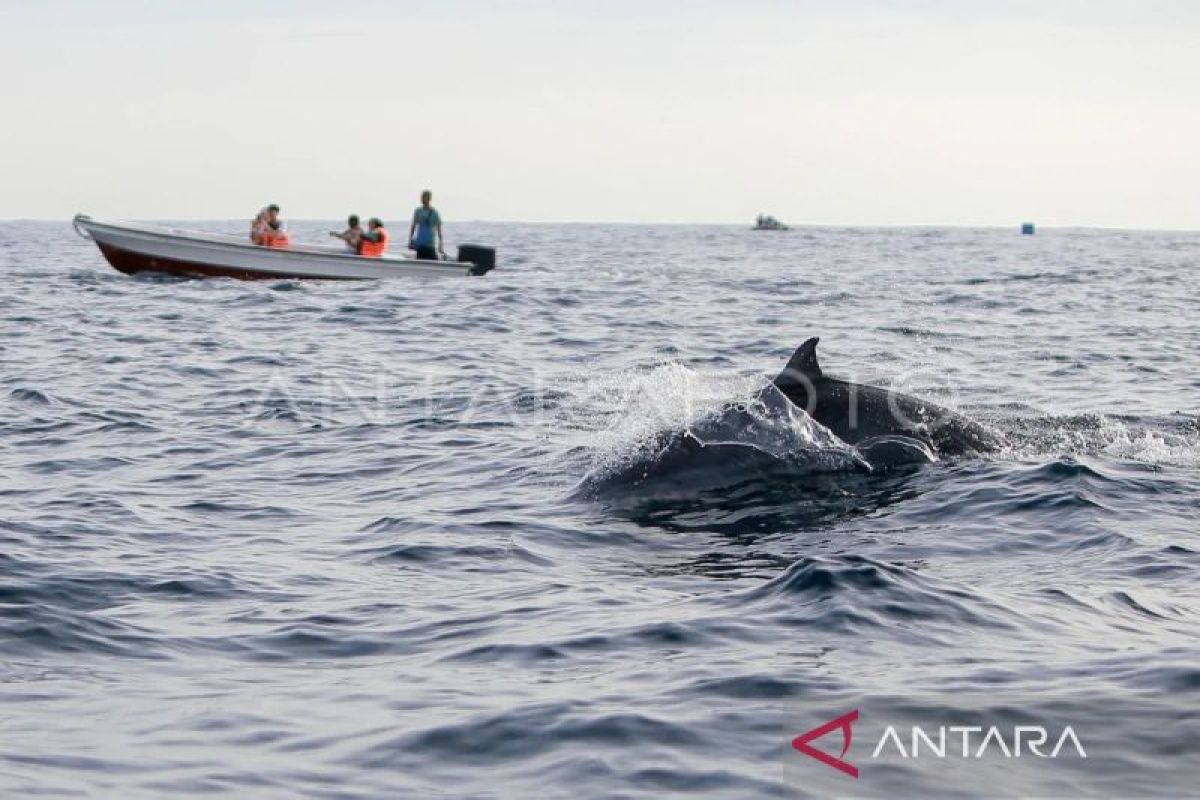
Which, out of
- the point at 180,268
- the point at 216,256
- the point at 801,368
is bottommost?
the point at 801,368

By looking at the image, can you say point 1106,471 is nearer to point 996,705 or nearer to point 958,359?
point 996,705

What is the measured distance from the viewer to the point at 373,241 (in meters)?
38.4

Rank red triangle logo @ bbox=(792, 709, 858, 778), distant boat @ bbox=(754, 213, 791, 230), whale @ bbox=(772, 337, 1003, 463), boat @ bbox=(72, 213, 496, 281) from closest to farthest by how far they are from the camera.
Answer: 1. red triangle logo @ bbox=(792, 709, 858, 778)
2. whale @ bbox=(772, 337, 1003, 463)
3. boat @ bbox=(72, 213, 496, 281)
4. distant boat @ bbox=(754, 213, 791, 230)

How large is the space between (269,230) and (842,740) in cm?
3329

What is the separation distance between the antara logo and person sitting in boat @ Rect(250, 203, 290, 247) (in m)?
32.8

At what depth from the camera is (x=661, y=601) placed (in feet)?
29.1

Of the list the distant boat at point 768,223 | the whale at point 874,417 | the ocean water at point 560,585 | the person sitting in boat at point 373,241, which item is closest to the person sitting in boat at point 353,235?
the person sitting in boat at point 373,241

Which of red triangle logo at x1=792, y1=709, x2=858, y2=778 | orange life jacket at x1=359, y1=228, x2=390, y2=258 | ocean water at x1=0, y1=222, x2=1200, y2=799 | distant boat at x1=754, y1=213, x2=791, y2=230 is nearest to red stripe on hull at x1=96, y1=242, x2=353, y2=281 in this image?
orange life jacket at x1=359, y1=228, x2=390, y2=258

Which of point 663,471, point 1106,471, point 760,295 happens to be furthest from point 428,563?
point 760,295

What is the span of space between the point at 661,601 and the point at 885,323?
22609 mm

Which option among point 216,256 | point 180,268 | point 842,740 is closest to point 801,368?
point 842,740

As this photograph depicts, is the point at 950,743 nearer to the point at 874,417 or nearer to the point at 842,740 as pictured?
the point at 842,740

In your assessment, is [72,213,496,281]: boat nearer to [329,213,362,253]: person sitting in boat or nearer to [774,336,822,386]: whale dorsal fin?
[329,213,362,253]: person sitting in boat

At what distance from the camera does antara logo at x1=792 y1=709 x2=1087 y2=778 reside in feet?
20.2
